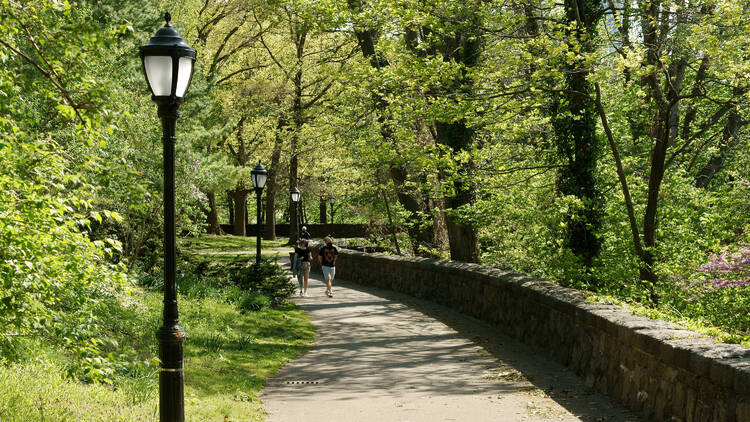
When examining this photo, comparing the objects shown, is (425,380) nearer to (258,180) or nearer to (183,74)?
(183,74)

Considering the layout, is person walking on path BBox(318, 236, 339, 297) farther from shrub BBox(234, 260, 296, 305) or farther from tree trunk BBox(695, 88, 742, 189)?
tree trunk BBox(695, 88, 742, 189)

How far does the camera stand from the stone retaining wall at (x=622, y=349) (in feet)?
18.4

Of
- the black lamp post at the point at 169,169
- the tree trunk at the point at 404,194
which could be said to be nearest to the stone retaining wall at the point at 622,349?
the black lamp post at the point at 169,169

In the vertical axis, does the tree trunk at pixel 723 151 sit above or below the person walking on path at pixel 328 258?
above

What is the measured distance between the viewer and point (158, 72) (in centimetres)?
598

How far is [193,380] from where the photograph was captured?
8508 millimetres

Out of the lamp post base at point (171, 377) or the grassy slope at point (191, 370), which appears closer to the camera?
the lamp post base at point (171, 377)

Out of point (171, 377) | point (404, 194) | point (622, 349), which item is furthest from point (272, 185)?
point (171, 377)

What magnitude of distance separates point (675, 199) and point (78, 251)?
1311 cm

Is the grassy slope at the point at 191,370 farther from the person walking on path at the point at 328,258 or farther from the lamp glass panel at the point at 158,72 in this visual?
the person walking on path at the point at 328,258

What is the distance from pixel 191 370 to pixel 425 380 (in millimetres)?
2957

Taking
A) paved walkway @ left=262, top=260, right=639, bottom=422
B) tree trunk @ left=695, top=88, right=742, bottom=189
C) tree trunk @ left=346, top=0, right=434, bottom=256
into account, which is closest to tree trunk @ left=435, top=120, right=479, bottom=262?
tree trunk @ left=346, top=0, right=434, bottom=256

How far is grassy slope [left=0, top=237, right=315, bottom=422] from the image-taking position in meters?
6.08

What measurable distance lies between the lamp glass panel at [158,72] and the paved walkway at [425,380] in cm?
350
